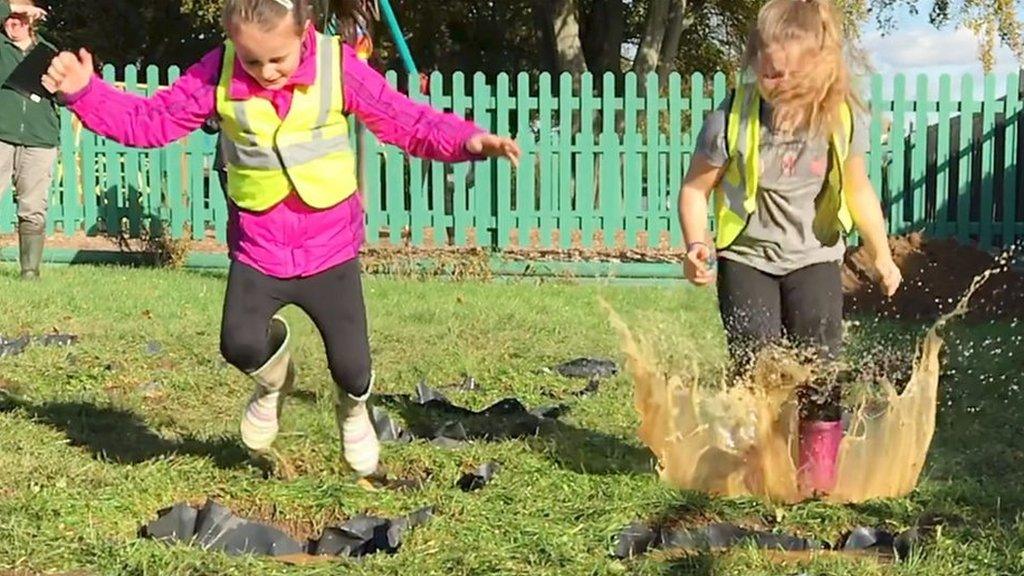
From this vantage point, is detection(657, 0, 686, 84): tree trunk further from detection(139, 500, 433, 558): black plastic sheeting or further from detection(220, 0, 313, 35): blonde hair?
detection(139, 500, 433, 558): black plastic sheeting

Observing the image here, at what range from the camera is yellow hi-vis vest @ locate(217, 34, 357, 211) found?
155 inches

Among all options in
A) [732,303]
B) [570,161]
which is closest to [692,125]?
[570,161]

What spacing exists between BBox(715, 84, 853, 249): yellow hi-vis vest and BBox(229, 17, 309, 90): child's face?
1.43 m

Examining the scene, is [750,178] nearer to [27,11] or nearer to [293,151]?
[293,151]

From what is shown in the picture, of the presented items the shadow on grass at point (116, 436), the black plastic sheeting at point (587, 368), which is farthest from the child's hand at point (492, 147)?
the black plastic sheeting at point (587, 368)

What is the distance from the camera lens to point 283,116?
13.0 ft

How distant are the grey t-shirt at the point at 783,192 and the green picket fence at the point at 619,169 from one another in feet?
26.4

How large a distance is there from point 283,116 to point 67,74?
2.16 feet

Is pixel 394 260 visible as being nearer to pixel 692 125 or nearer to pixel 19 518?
pixel 692 125

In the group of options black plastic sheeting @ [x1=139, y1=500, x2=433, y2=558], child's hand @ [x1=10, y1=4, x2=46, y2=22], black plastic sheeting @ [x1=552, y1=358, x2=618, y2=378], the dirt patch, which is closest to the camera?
black plastic sheeting @ [x1=139, y1=500, x2=433, y2=558]

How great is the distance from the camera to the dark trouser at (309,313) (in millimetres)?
4031

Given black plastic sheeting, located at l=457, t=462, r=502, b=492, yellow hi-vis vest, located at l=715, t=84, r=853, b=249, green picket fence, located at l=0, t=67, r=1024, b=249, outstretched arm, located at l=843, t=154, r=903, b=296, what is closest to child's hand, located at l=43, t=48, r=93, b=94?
black plastic sheeting, located at l=457, t=462, r=502, b=492

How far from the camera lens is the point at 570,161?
12336 mm

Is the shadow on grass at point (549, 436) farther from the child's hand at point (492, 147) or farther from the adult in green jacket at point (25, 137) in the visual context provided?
the adult in green jacket at point (25, 137)
